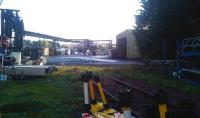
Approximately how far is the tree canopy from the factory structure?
19821 mm

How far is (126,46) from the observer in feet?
145

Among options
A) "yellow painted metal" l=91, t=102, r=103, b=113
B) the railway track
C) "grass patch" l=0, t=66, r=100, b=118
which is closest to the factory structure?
the railway track

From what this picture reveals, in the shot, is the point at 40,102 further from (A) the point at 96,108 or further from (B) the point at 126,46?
(B) the point at 126,46

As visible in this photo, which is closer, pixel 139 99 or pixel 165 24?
pixel 139 99

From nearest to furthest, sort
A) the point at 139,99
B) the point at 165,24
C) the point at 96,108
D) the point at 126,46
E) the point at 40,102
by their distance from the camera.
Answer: the point at 96,108, the point at 40,102, the point at 139,99, the point at 165,24, the point at 126,46

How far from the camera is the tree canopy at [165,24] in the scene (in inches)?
698

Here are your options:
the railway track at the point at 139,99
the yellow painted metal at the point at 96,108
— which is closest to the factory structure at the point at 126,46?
the railway track at the point at 139,99

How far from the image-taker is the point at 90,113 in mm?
7363

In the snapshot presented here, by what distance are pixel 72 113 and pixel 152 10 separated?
1342cm

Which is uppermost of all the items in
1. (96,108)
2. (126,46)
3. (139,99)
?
(126,46)

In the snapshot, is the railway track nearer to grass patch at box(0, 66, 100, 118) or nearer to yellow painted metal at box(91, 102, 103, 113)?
yellow painted metal at box(91, 102, 103, 113)

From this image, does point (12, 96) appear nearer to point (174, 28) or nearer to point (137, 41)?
point (174, 28)

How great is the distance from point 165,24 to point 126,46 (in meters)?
25.3

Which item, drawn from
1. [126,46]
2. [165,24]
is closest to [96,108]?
[165,24]
